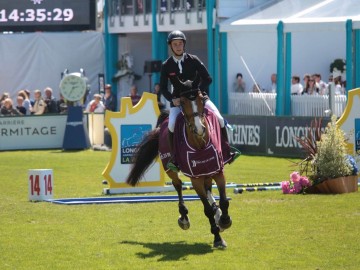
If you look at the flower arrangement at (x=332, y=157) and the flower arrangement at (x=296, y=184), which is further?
the flower arrangement at (x=296, y=184)

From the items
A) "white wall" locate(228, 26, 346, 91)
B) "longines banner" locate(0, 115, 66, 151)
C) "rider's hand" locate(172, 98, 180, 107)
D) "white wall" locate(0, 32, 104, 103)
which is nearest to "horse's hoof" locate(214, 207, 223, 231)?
"rider's hand" locate(172, 98, 180, 107)

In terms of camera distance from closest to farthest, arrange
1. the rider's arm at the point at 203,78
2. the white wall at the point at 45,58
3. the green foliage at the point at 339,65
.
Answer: the rider's arm at the point at 203,78
the green foliage at the point at 339,65
the white wall at the point at 45,58

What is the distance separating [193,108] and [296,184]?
17.4 ft

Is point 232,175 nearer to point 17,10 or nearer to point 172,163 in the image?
point 172,163

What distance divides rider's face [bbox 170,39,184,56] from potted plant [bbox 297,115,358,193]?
421cm

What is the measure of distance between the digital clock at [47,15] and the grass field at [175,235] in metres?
17.7

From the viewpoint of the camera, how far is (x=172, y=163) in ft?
37.8

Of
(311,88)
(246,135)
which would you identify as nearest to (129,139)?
(246,135)

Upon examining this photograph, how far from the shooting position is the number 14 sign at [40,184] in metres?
15.5

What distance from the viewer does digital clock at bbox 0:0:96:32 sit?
112ft

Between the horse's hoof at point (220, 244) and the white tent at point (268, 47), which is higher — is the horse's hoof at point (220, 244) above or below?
below

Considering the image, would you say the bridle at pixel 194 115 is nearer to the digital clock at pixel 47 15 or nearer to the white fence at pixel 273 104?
the white fence at pixel 273 104

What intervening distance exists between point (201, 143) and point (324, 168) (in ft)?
16.5

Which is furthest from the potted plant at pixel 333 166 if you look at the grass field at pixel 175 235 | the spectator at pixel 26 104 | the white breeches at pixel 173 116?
the spectator at pixel 26 104
